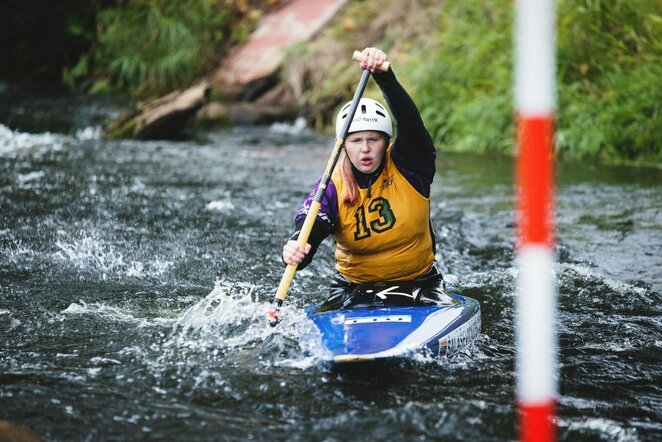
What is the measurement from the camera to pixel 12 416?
3117 millimetres

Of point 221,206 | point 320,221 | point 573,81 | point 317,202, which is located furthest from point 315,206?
point 573,81

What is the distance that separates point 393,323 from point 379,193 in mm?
680

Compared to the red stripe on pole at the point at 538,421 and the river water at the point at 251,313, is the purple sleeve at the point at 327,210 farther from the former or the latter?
the red stripe on pole at the point at 538,421

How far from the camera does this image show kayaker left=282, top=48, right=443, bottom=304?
4102 millimetres

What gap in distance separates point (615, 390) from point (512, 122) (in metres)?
7.82

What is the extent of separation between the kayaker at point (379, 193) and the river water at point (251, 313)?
0.46 meters

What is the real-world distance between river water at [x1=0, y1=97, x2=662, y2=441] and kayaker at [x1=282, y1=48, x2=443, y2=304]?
0.46 metres

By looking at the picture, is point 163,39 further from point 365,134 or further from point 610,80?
point 365,134

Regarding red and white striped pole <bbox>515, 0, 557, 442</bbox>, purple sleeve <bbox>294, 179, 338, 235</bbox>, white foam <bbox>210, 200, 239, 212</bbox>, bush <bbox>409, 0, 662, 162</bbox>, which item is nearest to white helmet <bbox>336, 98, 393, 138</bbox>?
purple sleeve <bbox>294, 179, 338, 235</bbox>

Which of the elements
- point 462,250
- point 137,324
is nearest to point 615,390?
point 137,324

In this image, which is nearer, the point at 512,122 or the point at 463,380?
the point at 463,380

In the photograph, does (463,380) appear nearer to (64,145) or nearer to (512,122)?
(512,122)

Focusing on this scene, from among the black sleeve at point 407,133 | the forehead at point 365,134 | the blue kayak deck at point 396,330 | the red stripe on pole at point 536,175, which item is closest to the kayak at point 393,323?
the blue kayak deck at point 396,330

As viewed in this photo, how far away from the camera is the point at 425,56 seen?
13.0 meters
